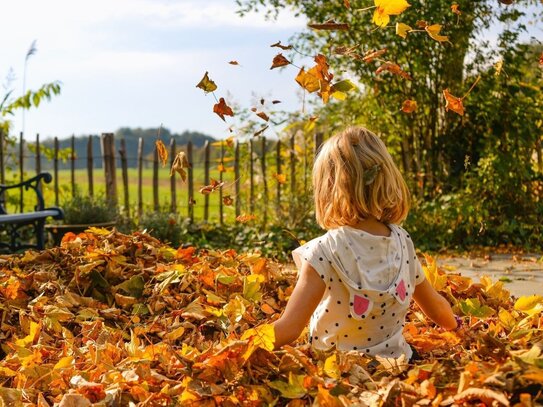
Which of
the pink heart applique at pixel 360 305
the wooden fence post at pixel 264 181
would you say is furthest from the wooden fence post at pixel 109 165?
the pink heart applique at pixel 360 305

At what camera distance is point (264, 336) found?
7.26 ft

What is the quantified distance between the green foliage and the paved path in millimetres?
3527

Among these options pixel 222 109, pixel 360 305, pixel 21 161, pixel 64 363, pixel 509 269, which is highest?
pixel 222 109

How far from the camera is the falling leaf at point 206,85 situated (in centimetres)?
276

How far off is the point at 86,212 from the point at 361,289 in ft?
19.4

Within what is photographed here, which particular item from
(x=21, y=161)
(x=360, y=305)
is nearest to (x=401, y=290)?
(x=360, y=305)

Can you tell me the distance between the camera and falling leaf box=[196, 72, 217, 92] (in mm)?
2758

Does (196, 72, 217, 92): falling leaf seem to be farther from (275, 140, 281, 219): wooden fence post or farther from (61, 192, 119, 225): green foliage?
(275, 140, 281, 219): wooden fence post

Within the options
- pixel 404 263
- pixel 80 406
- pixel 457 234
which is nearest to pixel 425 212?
pixel 457 234

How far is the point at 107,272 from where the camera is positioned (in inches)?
151

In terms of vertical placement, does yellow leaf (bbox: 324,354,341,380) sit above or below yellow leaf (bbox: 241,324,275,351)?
below

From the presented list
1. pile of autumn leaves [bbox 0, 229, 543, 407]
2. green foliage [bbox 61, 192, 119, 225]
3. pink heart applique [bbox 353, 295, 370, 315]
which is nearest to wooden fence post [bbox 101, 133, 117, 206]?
green foliage [bbox 61, 192, 119, 225]

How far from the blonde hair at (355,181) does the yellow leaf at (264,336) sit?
1.47 ft

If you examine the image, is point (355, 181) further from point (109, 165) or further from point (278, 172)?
point (109, 165)
